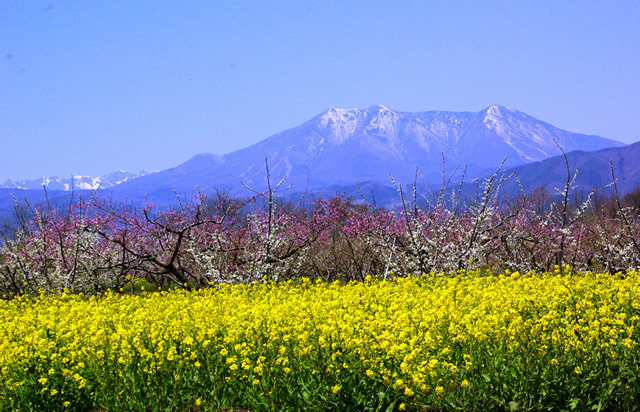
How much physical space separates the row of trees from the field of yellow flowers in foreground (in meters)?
7.35

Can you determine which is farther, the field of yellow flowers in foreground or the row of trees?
the row of trees

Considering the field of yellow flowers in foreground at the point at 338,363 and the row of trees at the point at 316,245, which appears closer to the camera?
the field of yellow flowers in foreground at the point at 338,363

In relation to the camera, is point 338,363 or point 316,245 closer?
point 338,363

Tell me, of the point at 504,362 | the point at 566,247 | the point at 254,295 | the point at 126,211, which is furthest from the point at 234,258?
the point at 504,362

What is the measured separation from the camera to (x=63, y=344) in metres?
7.22

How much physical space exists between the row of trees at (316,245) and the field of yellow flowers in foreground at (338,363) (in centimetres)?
735

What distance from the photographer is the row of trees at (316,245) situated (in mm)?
15062

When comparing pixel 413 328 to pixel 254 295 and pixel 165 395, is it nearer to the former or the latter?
pixel 165 395

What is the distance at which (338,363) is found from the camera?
5.41m

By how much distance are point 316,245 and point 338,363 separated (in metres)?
15.8

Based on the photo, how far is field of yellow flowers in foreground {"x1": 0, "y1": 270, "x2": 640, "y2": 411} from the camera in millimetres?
5230

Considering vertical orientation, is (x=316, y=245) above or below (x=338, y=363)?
below

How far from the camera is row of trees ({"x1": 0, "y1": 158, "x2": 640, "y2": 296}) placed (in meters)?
15.1

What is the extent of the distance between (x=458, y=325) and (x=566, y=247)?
13874 millimetres
